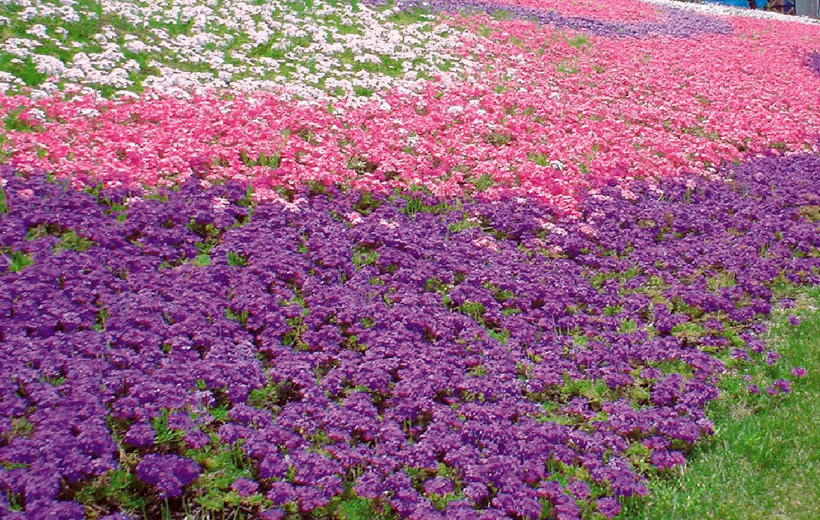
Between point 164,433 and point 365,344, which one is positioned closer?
point 164,433

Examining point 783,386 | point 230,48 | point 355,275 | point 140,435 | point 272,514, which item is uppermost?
point 230,48

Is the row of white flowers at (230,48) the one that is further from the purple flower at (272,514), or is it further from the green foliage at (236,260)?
the purple flower at (272,514)

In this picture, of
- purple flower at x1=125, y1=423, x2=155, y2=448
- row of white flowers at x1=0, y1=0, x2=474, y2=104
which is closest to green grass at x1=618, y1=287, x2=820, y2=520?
purple flower at x1=125, y1=423, x2=155, y2=448

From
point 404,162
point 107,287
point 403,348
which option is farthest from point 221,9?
point 403,348

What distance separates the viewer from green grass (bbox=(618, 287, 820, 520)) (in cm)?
541

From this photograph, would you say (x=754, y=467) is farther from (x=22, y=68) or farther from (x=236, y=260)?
(x=22, y=68)

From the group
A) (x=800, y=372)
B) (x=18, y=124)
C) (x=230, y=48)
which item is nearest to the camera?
(x=800, y=372)

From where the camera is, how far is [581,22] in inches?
925

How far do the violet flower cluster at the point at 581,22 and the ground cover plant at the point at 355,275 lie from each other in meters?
6.82

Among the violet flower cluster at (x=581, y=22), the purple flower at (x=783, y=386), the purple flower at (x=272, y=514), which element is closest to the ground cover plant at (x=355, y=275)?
the purple flower at (x=272, y=514)

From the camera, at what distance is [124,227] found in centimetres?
784

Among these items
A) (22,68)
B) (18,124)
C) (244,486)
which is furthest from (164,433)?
(22,68)

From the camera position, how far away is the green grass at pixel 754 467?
17.7 ft

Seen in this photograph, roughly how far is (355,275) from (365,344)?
1281mm
